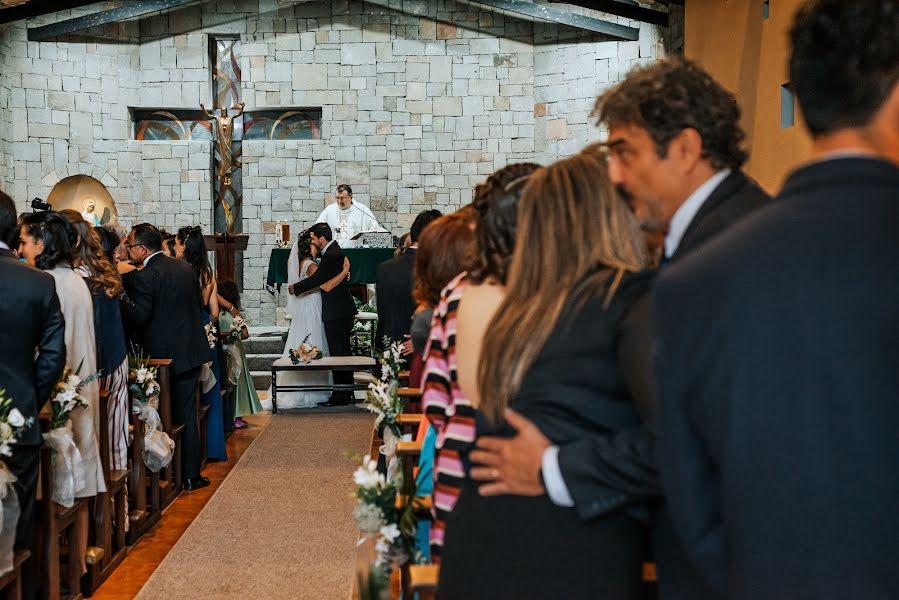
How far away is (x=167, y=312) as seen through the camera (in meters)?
6.31

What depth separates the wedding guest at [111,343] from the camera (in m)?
4.82

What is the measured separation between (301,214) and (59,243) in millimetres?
10374

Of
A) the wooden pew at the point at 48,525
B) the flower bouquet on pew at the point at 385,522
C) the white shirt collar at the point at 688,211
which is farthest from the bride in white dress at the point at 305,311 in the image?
the white shirt collar at the point at 688,211

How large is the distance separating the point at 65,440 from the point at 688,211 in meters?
3.11

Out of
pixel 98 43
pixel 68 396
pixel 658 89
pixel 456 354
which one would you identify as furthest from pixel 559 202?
pixel 98 43

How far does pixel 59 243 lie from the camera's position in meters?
4.48

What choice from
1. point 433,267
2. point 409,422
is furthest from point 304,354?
point 433,267

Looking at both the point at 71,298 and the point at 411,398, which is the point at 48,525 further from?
the point at 411,398

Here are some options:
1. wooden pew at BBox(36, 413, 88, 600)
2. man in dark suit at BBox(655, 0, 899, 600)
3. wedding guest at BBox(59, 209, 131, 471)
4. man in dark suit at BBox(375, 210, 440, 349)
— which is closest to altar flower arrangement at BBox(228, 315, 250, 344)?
man in dark suit at BBox(375, 210, 440, 349)

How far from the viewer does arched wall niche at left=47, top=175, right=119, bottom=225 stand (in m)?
14.2

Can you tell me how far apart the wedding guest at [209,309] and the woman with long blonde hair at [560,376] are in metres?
5.59

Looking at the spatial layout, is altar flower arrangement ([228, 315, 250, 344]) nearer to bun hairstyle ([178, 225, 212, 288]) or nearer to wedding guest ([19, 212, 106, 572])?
bun hairstyle ([178, 225, 212, 288])

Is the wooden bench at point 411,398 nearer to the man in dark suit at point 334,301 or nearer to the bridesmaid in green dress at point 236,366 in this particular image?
the bridesmaid in green dress at point 236,366

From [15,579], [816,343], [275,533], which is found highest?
[816,343]
